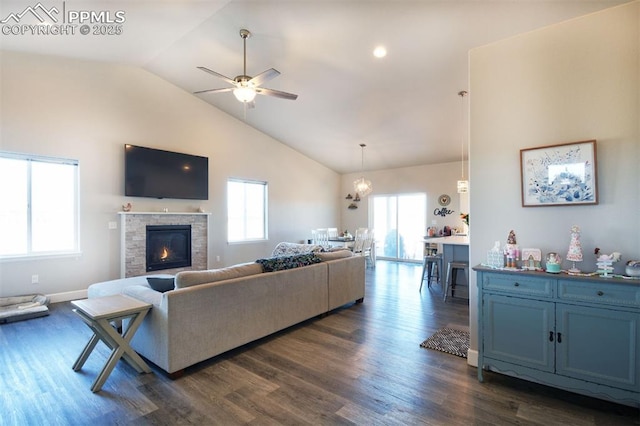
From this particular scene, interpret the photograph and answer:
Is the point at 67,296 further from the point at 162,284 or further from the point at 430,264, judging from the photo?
the point at 430,264

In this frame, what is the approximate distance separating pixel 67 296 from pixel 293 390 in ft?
15.1

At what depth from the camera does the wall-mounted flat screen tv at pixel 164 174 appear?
18.3 feet

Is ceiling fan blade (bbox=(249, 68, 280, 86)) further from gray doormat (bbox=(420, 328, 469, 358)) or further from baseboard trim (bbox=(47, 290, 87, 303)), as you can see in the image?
baseboard trim (bbox=(47, 290, 87, 303))

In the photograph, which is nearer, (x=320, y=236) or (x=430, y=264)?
(x=430, y=264)

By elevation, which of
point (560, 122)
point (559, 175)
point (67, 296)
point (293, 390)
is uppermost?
point (560, 122)

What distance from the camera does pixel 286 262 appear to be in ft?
12.0

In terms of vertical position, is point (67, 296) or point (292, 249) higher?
point (292, 249)

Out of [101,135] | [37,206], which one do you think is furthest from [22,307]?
[101,135]

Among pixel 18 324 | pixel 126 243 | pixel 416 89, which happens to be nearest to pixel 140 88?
pixel 126 243

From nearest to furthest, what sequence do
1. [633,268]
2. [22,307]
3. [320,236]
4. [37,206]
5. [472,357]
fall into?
[633,268], [472,357], [22,307], [37,206], [320,236]

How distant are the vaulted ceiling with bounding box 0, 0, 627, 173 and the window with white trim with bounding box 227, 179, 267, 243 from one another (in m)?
1.68

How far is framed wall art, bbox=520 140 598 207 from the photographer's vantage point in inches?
95.3

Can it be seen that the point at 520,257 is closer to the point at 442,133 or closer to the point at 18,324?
the point at 442,133

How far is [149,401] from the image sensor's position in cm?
230
